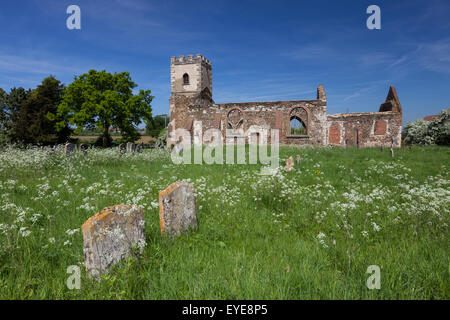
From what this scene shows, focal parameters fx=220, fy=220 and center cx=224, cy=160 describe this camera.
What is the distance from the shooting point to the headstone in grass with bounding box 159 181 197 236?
358 cm

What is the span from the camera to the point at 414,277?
2.47 meters

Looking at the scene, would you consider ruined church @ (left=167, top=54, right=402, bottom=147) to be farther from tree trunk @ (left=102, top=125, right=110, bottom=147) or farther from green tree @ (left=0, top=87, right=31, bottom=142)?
green tree @ (left=0, top=87, right=31, bottom=142)

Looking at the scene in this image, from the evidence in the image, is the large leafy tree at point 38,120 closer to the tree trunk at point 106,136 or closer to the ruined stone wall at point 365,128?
the tree trunk at point 106,136

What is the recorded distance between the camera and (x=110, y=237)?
2.62 m

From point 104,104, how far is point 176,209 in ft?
101

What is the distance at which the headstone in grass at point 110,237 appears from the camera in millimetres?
2471

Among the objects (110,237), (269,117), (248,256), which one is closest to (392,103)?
(269,117)

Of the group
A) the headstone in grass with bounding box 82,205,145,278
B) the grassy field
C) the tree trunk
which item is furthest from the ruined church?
the headstone in grass with bounding box 82,205,145,278

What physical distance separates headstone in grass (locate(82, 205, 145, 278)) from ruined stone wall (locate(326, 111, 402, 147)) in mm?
24551

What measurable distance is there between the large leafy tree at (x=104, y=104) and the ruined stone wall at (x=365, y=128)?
87.5 feet

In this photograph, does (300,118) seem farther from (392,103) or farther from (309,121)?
(392,103)

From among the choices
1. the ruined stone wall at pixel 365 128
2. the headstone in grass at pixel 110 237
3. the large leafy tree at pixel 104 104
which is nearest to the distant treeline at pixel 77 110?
the large leafy tree at pixel 104 104

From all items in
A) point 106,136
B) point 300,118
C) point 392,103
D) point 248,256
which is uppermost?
point 392,103
